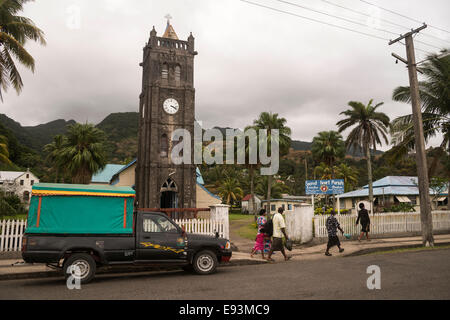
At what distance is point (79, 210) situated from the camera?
28.7ft

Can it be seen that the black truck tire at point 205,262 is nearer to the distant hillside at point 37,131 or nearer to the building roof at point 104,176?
the building roof at point 104,176

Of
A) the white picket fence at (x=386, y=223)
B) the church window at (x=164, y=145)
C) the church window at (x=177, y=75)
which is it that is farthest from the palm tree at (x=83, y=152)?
the white picket fence at (x=386, y=223)

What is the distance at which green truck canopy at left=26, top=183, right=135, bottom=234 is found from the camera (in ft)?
27.7

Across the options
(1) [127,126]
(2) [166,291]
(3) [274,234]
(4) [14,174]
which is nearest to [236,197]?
(4) [14,174]

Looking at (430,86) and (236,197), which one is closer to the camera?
→ (430,86)

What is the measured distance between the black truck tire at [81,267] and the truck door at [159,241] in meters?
1.15

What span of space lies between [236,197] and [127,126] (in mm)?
76762

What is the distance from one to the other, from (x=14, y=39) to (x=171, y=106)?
16.3 m

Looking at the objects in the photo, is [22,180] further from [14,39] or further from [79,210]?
[79,210]

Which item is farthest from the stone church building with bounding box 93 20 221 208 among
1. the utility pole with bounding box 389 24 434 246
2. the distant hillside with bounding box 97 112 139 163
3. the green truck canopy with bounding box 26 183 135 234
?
the distant hillside with bounding box 97 112 139 163

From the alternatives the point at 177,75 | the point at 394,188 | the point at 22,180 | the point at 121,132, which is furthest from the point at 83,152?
the point at 121,132
